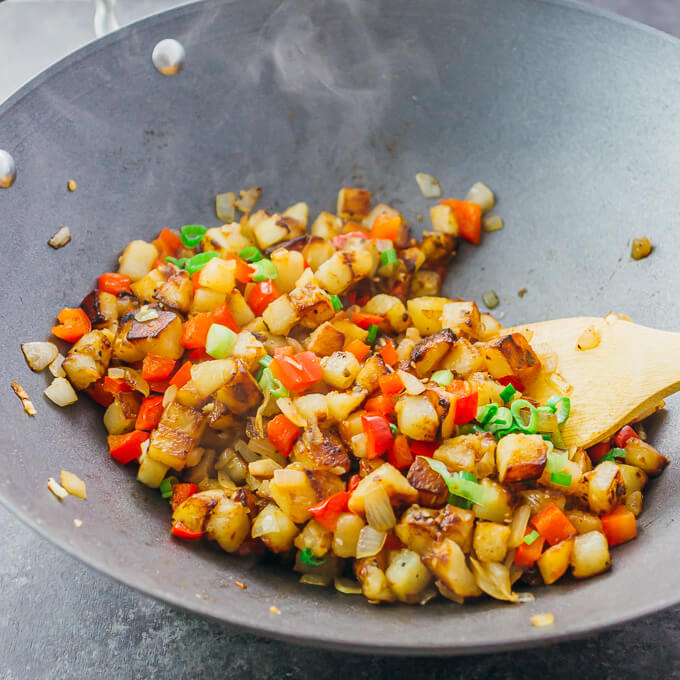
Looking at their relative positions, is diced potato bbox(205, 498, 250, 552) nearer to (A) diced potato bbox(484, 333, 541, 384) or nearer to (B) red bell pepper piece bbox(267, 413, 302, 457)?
(B) red bell pepper piece bbox(267, 413, 302, 457)

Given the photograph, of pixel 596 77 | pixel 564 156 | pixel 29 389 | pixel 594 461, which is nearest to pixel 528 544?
pixel 594 461

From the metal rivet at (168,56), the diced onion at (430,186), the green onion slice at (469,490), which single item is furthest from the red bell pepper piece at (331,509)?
the metal rivet at (168,56)

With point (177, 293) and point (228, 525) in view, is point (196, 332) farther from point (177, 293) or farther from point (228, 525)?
point (228, 525)

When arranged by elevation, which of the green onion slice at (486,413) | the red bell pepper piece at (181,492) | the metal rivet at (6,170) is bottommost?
the green onion slice at (486,413)

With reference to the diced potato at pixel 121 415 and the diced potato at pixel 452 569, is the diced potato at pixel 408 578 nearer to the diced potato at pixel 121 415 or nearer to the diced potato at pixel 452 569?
the diced potato at pixel 452 569

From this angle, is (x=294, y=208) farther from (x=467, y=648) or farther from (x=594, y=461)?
(x=467, y=648)

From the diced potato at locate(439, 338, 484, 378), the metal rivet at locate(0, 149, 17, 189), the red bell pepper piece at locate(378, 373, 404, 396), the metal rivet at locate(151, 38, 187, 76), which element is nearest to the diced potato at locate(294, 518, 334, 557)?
the red bell pepper piece at locate(378, 373, 404, 396)

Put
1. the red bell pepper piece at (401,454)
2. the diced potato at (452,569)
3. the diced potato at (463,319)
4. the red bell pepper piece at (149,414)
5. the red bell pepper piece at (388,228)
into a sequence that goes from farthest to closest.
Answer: the red bell pepper piece at (388,228)
the diced potato at (463,319)
the red bell pepper piece at (149,414)
the red bell pepper piece at (401,454)
the diced potato at (452,569)

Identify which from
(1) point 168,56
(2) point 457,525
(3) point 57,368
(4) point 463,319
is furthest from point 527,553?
(1) point 168,56
